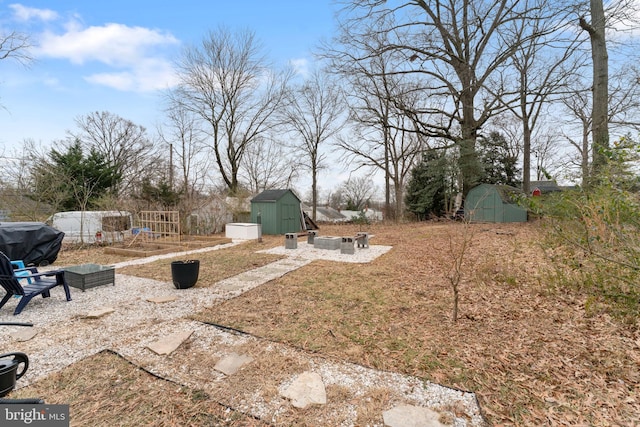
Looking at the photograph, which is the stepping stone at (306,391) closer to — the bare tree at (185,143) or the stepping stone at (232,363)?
the stepping stone at (232,363)

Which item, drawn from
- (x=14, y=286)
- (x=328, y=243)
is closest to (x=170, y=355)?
(x=14, y=286)

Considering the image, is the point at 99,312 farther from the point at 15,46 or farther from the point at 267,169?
the point at 267,169

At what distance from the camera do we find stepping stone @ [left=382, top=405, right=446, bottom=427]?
75.1 inches

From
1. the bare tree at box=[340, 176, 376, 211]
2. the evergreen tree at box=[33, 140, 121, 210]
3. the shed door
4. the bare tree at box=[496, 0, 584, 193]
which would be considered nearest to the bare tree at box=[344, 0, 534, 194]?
the bare tree at box=[496, 0, 584, 193]

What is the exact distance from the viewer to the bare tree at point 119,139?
22.0 meters

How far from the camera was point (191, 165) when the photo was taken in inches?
792

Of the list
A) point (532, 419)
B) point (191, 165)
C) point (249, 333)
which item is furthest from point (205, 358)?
point (191, 165)

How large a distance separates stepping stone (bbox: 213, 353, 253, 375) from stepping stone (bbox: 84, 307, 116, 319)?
233 centimetres

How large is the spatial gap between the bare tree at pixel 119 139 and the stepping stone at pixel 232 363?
23206 millimetres

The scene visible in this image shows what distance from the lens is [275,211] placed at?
14.1 metres

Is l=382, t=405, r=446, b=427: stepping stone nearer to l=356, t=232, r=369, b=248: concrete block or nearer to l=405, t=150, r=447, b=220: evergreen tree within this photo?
l=356, t=232, r=369, b=248: concrete block

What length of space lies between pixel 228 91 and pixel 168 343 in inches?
786

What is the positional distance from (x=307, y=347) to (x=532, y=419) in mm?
1920

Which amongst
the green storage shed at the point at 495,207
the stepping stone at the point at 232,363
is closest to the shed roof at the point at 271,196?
the green storage shed at the point at 495,207
